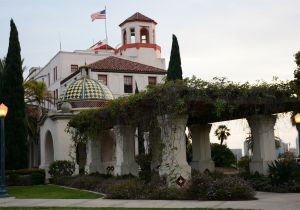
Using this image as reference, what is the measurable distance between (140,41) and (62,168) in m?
33.3

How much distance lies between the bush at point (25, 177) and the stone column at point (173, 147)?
14.4 meters

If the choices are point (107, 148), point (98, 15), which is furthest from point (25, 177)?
point (98, 15)

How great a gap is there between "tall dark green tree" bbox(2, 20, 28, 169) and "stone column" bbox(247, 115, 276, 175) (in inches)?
643

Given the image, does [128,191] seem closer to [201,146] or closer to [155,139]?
[155,139]

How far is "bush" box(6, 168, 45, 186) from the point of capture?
28953 mm

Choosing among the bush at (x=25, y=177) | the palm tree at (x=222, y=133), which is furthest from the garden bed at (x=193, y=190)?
the palm tree at (x=222, y=133)

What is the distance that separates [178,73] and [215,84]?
17.7 meters

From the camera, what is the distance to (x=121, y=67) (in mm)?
55594

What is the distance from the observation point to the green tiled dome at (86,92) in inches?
1330

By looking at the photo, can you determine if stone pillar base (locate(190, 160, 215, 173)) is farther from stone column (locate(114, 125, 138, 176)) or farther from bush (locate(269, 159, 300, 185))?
bush (locate(269, 159, 300, 185))

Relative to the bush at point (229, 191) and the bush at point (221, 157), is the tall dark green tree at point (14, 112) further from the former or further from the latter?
the bush at point (229, 191)

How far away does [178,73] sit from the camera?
34625 millimetres

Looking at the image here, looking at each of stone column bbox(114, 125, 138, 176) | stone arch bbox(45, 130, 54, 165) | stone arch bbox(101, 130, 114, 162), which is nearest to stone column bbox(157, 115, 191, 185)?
stone column bbox(114, 125, 138, 176)

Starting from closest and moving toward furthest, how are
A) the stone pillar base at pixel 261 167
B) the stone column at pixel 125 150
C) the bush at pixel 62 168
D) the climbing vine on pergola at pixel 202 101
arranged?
the climbing vine on pergola at pixel 202 101
the stone pillar base at pixel 261 167
the stone column at pixel 125 150
the bush at pixel 62 168
